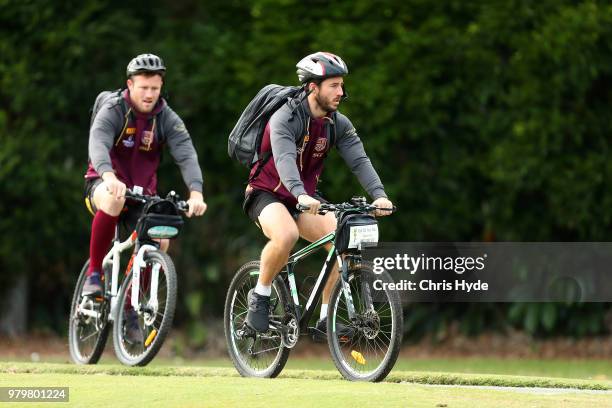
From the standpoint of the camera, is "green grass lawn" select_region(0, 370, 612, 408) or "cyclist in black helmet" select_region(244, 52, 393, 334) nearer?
"green grass lawn" select_region(0, 370, 612, 408)

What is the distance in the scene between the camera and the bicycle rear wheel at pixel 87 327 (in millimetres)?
10664

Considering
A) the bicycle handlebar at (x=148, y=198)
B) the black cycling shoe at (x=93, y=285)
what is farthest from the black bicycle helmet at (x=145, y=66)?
the black cycling shoe at (x=93, y=285)

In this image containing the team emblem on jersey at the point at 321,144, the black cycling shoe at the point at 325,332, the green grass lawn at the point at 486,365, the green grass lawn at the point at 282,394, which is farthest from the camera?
the green grass lawn at the point at 486,365

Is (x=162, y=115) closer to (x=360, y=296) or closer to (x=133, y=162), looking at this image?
(x=133, y=162)

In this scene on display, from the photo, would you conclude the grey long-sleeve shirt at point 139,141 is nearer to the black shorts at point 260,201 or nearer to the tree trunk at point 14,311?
the black shorts at point 260,201

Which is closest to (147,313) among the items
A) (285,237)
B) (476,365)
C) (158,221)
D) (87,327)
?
(158,221)

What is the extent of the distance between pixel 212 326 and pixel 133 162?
7.82 m

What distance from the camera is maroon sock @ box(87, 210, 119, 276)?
10.5 meters

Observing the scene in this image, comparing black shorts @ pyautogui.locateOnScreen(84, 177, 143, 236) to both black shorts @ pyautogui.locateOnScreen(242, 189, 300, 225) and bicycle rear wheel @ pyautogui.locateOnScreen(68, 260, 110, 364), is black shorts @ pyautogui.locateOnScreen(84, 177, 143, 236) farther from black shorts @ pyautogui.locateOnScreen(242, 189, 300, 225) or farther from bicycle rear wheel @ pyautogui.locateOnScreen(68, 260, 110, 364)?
black shorts @ pyautogui.locateOnScreen(242, 189, 300, 225)

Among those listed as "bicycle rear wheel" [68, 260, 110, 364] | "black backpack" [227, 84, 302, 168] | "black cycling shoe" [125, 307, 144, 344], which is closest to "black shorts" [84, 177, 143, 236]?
"bicycle rear wheel" [68, 260, 110, 364]

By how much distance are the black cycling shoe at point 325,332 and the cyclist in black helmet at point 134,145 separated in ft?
4.43

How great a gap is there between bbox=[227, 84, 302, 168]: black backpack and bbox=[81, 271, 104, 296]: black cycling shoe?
1.98 meters

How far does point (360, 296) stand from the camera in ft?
28.5

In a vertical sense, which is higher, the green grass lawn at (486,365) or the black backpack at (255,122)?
the black backpack at (255,122)
